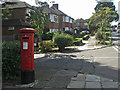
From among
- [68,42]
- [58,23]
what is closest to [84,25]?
[58,23]

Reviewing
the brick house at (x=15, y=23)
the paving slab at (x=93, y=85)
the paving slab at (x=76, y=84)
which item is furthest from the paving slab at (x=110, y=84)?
the brick house at (x=15, y=23)

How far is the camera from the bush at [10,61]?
6.50 meters

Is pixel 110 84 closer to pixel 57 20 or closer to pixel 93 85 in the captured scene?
pixel 93 85

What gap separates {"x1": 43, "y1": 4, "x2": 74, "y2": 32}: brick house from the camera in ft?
116

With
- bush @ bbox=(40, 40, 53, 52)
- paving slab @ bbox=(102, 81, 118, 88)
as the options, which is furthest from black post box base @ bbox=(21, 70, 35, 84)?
bush @ bbox=(40, 40, 53, 52)

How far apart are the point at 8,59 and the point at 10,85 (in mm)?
1018

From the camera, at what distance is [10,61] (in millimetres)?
6578

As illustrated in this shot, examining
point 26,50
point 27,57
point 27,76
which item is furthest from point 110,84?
point 26,50

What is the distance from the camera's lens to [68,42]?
16953 millimetres

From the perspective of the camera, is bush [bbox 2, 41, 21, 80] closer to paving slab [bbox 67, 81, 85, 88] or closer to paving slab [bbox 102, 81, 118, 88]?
paving slab [bbox 67, 81, 85, 88]

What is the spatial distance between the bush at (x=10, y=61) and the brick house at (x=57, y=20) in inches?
1091

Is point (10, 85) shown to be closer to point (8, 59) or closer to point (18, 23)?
point (8, 59)

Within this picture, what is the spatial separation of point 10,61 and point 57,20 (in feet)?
107

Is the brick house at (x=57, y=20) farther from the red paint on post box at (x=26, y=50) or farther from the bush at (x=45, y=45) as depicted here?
the red paint on post box at (x=26, y=50)
